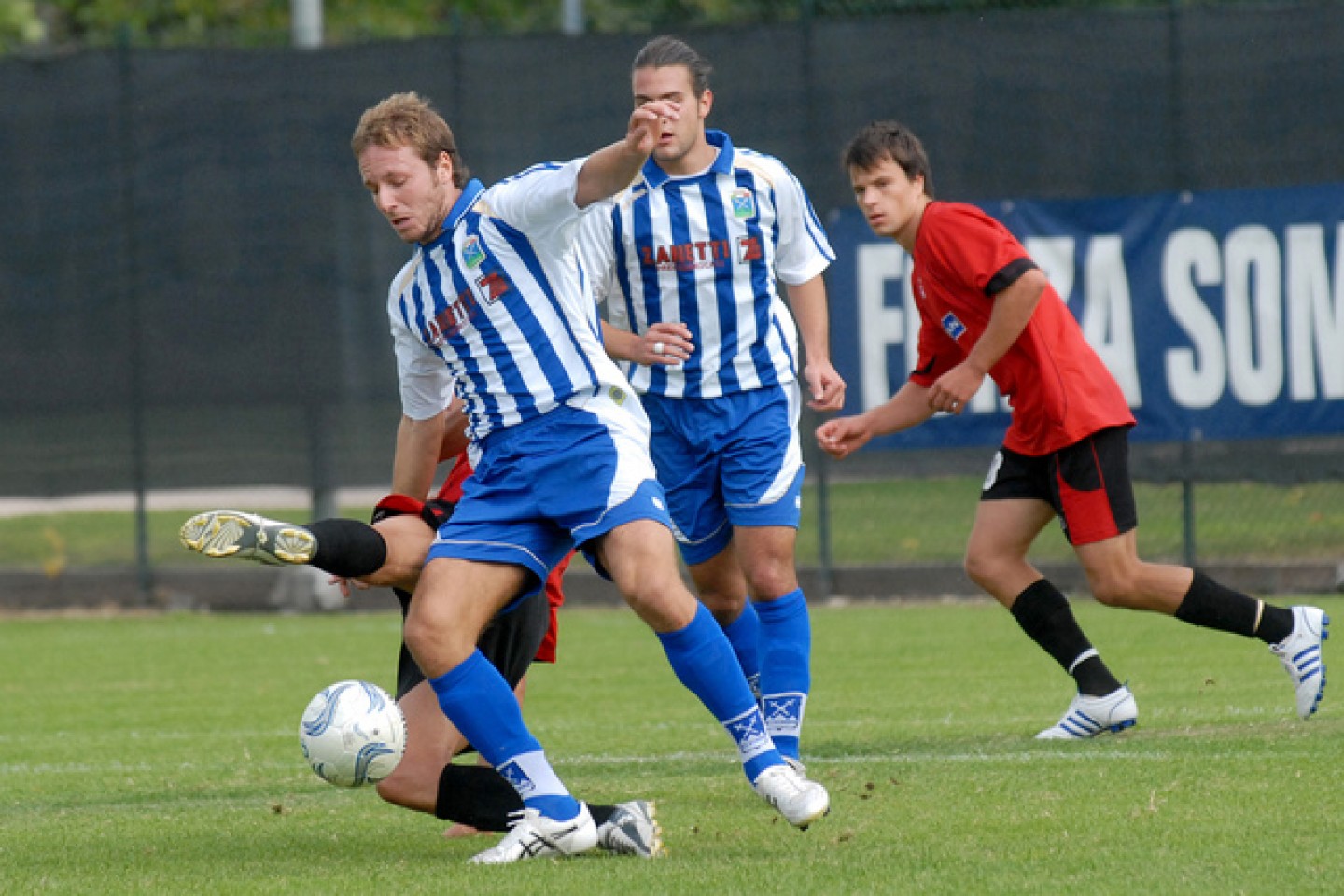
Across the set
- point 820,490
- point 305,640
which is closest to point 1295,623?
point 820,490

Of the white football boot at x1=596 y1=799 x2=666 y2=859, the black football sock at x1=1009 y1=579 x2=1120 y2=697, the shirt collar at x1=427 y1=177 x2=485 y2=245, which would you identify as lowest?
the white football boot at x1=596 y1=799 x2=666 y2=859

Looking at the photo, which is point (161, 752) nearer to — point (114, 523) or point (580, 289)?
point (580, 289)

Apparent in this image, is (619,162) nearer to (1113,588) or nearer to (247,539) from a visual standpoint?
(247,539)

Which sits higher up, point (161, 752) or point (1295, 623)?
point (1295, 623)

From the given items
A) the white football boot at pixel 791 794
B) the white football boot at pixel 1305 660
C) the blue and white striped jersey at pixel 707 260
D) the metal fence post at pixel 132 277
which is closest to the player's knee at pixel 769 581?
the blue and white striped jersey at pixel 707 260

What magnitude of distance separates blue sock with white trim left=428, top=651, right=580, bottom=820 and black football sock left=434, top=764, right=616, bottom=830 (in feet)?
0.85

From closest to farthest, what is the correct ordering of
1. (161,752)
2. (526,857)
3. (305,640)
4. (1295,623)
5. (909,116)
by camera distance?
(526,857)
(1295,623)
(161,752)
(305,640)
(909,116)

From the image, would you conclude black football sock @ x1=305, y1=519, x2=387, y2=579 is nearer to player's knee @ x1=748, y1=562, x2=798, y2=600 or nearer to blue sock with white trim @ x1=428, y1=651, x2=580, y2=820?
blue sock with white trim @ x1=428, y1=651, x2=580, y2=820

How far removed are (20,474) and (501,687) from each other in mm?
7960

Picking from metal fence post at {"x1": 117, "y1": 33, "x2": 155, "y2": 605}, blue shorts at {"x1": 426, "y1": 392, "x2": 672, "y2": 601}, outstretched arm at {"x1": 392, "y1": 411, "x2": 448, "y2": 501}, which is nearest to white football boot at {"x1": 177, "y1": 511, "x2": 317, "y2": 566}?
blue shorts at {"x1": 426, "y1": 392, "x2": 672, "y2": 601}

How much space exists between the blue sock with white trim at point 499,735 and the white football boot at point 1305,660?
9.31 ft

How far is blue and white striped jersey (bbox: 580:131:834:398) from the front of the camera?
19.8 feet

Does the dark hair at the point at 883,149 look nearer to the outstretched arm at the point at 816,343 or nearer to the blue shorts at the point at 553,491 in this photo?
the outstretched arm at the point at 816,343

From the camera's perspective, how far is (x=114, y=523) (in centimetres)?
1181
